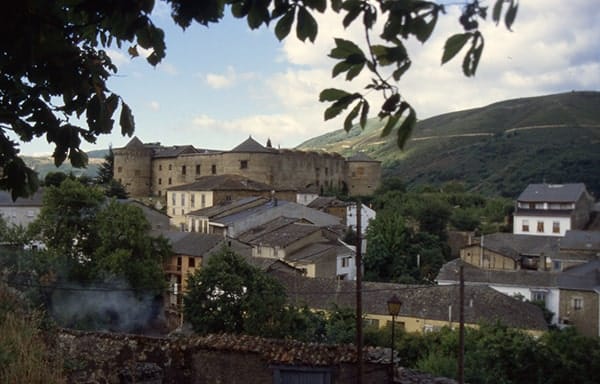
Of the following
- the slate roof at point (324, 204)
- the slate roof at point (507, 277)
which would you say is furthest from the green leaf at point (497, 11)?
the slate roof at point (324, 204)

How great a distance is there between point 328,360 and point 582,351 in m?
11.2

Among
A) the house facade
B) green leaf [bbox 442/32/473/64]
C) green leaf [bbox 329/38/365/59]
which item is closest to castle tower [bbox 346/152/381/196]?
the house facade

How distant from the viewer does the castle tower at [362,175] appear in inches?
2515

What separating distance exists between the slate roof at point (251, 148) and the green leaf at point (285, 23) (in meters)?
54.4

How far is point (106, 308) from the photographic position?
71.3 ft

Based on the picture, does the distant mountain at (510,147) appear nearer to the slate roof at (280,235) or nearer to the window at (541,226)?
the window at (541,226)

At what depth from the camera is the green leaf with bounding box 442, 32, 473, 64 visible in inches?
68.7

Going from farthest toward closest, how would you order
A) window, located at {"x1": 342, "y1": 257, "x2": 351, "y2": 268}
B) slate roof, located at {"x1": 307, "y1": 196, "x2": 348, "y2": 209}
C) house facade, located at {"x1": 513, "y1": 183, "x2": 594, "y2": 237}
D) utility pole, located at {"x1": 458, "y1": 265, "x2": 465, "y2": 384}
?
1. slate roof, located at {"x1": 307, "y1": 196, "x2": 348, "y2": 209}
2. house facade, located at {"x1": 513, "y1": 183, "x2": 594, "y2": 237}
3. window, located at {"x1": 342, "y1": 257, "x2": 351, "y2": 268}
4. utility pole, located at {"x1": 458, "y1": 265, "x2": 465, "y2": 384}

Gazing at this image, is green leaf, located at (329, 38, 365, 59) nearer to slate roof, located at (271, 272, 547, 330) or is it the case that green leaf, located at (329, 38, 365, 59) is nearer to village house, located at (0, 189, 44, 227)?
slate roof, located at (271, 272, 547, 330)

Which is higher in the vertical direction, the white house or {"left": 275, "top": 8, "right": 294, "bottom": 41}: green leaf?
the white house

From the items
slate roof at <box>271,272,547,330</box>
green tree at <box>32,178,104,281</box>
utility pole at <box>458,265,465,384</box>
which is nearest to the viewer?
utility pole at <box>458,265,465,384</box>

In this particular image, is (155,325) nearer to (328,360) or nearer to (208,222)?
(208,222)

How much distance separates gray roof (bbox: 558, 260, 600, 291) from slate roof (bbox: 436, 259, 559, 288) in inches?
14.4

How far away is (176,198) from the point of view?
4925cm
